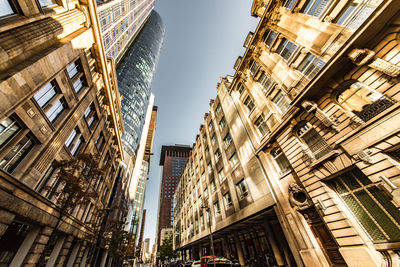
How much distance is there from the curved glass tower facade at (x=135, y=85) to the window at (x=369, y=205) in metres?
46.9

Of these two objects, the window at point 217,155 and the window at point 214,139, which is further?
the window at point 214,139

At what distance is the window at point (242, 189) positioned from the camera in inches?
659

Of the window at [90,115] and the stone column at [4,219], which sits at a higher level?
the window at [90,115]

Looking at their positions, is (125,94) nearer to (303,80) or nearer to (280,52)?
(280,52)

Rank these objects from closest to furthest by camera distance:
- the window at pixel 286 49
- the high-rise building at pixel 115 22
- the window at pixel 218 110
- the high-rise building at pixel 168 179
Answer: the window at pixel 286 49 < the window at pixel 218 110 < the high-rise building at pixel 115 22 < the high-rise building at pixel 168 179

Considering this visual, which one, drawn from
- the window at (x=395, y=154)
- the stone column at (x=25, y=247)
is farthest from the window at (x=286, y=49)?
the stone column at (x=25, y=247)

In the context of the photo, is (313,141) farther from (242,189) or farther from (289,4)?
(289,4)

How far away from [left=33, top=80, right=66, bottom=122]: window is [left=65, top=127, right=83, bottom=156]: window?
2691 millimetres

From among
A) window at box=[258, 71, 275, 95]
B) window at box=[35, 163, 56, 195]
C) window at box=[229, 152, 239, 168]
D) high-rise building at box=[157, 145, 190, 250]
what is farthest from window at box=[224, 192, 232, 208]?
high-rise building at box=[157, 145, 190, 250]

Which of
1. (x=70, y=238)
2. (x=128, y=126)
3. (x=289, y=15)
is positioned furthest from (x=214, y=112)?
(x=128, y=126)

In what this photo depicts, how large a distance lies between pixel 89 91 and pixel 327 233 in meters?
24.8

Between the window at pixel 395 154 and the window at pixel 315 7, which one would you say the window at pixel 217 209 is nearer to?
the window at pixel 395 154

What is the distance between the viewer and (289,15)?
47.3ft

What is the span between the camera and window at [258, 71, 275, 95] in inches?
611
